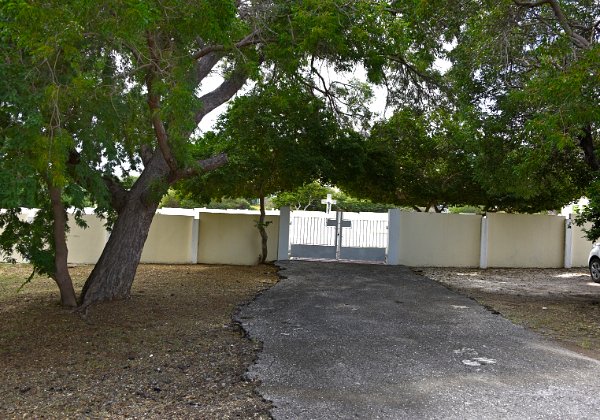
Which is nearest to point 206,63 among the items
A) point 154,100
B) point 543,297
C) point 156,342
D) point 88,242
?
point 154,100

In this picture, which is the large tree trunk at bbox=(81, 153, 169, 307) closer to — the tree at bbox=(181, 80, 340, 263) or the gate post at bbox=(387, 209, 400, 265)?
the tree at bbox=(181, 80, 340, 263)

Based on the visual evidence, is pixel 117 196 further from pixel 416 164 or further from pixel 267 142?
pixel 416 164

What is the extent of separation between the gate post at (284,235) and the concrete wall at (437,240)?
3.00 metres

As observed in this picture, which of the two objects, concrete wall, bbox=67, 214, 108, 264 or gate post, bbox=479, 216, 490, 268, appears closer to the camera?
concrete wall, bbox=67, 214, 108, 264

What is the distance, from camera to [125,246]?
361 inches

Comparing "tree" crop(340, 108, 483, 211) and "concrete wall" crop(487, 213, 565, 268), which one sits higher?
"tree" crop(340, 108, 483, 211)

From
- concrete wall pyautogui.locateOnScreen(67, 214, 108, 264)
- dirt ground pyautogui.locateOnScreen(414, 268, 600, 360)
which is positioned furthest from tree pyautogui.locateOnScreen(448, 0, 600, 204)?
concrete wall pyautogui.locateOnScreen(67, 214, 108, 264)

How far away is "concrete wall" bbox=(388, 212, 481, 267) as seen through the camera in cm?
1669

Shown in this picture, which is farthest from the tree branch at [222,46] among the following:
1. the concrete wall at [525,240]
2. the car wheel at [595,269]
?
the concrete wall at [525,240]

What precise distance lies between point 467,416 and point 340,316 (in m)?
4.13

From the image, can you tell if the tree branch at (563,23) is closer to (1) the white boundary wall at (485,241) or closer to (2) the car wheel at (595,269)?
(2) the car wheel at (595,269)

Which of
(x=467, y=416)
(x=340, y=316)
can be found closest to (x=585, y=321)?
(x=340, y=316)

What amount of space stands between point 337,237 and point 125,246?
8.69 metres

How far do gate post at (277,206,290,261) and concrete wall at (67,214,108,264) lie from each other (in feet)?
15.6
